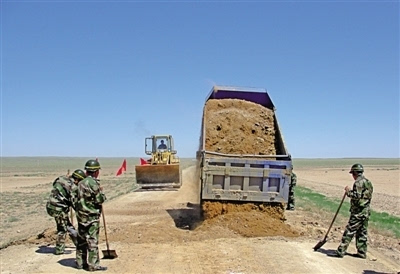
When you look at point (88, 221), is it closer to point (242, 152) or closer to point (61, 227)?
point (61, 227)

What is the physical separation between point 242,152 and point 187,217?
12.1 ft

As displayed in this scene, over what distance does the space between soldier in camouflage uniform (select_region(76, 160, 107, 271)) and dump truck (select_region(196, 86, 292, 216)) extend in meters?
3.54

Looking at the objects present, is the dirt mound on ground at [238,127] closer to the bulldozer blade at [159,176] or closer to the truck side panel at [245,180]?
the truck side panel at [245,180]

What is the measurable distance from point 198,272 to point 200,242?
243 centimetres

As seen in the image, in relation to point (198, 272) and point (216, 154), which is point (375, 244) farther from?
point (198, 272)

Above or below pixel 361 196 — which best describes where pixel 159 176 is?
below

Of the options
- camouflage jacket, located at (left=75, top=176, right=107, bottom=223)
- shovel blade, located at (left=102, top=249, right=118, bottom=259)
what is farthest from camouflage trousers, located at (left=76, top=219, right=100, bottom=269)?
shovel blade, located at (left=102, top=249, right=118, bottom=259)

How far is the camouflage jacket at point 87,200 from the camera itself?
8.12 meters

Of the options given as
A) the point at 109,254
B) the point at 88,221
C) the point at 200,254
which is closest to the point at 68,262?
the point at 109,254

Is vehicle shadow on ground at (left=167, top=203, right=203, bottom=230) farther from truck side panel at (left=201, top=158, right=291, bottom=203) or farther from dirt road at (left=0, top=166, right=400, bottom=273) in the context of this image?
truck side panel at (left=201, top=158, right=291, bottom=203)

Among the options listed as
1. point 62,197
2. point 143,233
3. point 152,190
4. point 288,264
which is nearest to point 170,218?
point 143,233

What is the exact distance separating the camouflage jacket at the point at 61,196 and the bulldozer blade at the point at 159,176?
16.1 meters

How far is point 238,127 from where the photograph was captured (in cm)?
1272

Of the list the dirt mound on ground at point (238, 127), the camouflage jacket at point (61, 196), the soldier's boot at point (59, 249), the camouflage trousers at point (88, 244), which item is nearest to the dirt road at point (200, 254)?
the soldier's boot at point (59, 249)
